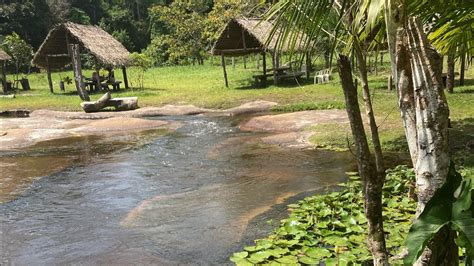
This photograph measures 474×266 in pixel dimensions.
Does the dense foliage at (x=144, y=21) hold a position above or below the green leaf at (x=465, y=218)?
above

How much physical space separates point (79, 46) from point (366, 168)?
908 inches

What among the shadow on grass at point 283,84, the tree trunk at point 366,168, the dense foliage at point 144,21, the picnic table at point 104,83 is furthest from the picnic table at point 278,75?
the tree trunk at point 366,168

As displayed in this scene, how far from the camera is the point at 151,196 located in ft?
25.6

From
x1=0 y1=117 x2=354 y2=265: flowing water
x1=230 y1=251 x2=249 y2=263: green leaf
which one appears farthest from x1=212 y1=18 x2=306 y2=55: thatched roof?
x1=230 y1=251 x2=249 y2=263: green leaf

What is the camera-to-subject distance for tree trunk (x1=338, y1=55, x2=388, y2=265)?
309 centimetres

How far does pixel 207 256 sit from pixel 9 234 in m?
2.92

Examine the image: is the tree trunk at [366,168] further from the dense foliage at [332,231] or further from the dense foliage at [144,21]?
the dense foliage at [144,21]

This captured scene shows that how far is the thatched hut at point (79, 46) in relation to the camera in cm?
2359

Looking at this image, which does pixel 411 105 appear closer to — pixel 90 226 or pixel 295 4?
pixel 295 4

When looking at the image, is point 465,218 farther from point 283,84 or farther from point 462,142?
point 283,84

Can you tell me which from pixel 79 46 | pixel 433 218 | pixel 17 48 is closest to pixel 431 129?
pixel 433 218

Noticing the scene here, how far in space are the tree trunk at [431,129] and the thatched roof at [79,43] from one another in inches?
871

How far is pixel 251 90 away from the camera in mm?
20734

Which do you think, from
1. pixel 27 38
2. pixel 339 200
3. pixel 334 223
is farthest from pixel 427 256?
pixel 27 38
